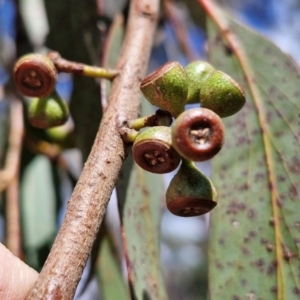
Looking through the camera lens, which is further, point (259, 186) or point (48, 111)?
point (259, 186)

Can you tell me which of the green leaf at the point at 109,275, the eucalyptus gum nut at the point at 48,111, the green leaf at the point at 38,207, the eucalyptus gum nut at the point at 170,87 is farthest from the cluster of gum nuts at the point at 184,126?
the green leaf at the point at 38,207

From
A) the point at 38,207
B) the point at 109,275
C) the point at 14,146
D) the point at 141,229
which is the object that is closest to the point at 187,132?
the point at 141,229

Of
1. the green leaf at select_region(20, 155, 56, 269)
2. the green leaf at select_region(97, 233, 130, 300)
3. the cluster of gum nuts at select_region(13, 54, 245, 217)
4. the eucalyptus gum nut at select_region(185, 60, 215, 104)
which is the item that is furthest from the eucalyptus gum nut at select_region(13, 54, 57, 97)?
the green leaf at select_region(20, 155, 56, 269)

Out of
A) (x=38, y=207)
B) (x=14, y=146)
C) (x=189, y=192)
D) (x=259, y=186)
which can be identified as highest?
(x=14, y=146)

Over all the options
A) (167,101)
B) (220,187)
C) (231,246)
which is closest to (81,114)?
(220,187)

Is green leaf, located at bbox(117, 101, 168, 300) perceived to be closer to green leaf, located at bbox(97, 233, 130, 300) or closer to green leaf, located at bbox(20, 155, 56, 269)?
green leaf, located at bbox(97, 233, 130, 300)

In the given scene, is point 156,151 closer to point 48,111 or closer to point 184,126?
point 184,126
